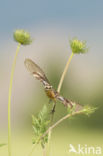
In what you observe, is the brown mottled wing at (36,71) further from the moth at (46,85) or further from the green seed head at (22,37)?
the green seed head at (22,37)

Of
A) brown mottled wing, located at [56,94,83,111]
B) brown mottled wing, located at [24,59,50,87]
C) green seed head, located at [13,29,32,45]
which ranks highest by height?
green seed head, located at [13,29,32,45]

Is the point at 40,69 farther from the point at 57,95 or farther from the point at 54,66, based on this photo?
the point at 54,66

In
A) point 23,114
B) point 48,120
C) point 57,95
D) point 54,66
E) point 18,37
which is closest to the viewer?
point 57,95

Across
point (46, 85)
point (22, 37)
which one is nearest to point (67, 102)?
point (46, 85)

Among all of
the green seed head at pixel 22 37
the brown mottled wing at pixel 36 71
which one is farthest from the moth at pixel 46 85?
the green seed head at pixel 22 37

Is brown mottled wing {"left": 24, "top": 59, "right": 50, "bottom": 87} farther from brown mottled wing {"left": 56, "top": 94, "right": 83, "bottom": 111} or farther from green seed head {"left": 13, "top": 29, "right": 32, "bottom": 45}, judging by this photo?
green seed head {"left": 13, "top": 29, "right": 32, "bottom": 45}

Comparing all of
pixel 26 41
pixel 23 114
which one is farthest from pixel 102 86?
pixel 26 41


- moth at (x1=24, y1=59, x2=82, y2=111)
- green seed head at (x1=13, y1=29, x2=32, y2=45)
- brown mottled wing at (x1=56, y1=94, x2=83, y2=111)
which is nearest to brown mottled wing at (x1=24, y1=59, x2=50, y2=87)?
moth at (x1=24, y1=59, x2=82, y2=111)
